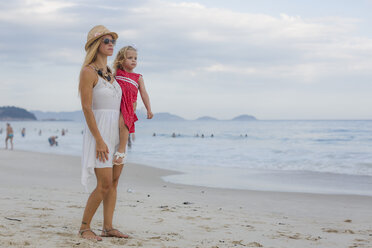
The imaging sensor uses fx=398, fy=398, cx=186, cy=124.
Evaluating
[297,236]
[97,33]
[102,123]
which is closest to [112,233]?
[102,123]

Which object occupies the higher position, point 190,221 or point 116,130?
point 116,130

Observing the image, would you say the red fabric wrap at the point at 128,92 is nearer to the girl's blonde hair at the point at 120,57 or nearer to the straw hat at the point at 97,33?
the girl's blonde hair at the point at 120,57

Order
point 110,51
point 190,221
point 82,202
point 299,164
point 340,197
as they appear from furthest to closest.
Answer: point 299,164 < point 340,197 < point 82,202 < point 190,221 < point 110,51

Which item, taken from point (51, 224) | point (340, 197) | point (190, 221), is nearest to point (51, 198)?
point (51, 224)

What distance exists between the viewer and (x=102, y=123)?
3869 millimetres

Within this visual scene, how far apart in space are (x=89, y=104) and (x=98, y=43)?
0.62 m

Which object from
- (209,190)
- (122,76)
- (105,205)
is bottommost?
(209,190)

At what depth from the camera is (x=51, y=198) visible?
7.13 meters

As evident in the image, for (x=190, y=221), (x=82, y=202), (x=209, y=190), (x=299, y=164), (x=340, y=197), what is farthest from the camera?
(x=299, y=164)

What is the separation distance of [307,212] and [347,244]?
2.45 m

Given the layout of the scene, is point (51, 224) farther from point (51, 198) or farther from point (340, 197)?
point (340, 197)

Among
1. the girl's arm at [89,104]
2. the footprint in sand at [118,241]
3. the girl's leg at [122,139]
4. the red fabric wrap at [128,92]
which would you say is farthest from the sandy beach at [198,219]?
the red fabric wrap at [128,92]

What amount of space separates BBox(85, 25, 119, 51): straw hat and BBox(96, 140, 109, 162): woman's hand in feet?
3.25

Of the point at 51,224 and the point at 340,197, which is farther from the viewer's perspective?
the point at 340,197
